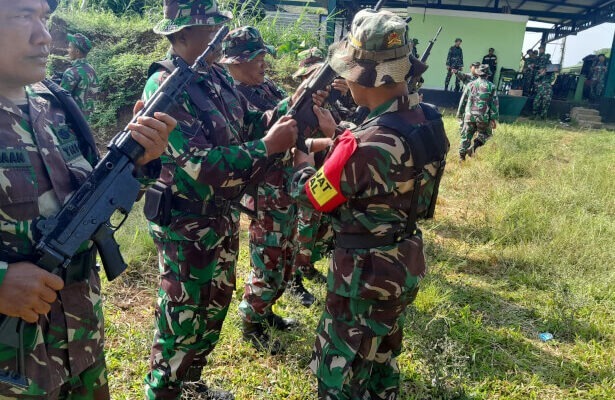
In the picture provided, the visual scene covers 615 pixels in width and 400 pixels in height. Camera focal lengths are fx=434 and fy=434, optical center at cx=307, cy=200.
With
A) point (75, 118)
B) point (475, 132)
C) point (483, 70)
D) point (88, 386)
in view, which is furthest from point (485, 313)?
point (483, 70)

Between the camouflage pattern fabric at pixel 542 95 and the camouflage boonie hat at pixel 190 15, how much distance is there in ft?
53.3

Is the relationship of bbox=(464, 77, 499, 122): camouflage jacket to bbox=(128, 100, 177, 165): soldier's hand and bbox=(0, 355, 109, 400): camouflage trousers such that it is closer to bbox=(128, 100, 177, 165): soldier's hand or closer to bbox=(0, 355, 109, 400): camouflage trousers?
bbox=(128, 100, 177, 165): soldier's hand

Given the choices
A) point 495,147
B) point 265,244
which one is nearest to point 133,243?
point 265,244

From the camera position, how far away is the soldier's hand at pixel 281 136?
2.26 metres

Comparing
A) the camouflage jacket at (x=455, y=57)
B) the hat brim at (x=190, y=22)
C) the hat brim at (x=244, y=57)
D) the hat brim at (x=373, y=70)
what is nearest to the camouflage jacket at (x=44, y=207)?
the hat brim at (x=190, y=22)

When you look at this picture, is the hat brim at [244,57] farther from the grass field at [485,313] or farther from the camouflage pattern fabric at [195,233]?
the grass field at [485,313]

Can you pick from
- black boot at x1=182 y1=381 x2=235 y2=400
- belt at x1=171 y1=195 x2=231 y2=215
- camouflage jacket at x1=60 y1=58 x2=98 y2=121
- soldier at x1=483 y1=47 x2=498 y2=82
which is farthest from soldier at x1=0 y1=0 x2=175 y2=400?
soldier at x1=483 y1=47 x2=498 y2=82

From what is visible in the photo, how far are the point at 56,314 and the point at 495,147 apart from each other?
9707 mm

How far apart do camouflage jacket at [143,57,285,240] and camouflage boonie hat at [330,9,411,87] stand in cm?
62

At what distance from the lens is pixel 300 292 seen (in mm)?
3902

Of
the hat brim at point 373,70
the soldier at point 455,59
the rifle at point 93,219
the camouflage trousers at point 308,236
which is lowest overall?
the camouflage trousers at point 308,236

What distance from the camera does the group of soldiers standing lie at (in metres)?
1.42

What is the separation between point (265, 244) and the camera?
3207 millimetres

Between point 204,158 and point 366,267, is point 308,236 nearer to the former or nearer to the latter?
point 366,267
